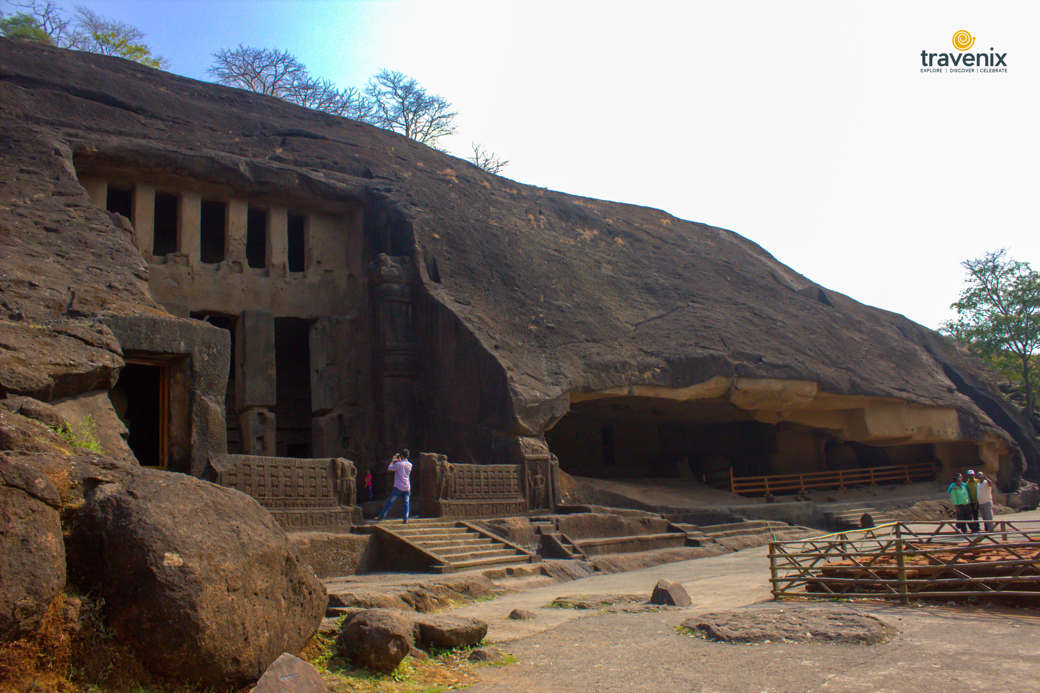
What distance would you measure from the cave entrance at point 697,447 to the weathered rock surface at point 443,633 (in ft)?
51.6

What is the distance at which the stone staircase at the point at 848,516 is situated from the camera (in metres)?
17.2

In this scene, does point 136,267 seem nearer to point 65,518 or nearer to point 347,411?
point 347,411

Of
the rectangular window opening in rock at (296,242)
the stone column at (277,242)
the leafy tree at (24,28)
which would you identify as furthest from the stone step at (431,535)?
the leafy tree at (24,28)

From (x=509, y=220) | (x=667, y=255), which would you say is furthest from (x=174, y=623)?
(x=667, y=255)

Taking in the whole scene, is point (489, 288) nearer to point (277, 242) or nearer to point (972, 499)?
point (277, 242)

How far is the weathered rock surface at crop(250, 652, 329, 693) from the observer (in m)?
3.74

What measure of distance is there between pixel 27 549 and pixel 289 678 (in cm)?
128

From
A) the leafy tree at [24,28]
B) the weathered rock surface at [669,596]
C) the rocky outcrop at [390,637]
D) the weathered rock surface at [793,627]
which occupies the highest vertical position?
the leafy tree at [24,28]

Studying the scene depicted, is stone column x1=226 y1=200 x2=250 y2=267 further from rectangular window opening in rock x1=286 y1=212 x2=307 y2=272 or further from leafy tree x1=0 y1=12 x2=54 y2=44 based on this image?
leafy tree x1=0 y1=12 x2=54 y2=44

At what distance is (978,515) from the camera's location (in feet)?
45.3

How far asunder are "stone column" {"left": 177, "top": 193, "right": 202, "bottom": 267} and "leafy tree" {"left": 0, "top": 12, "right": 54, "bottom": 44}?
635 inches

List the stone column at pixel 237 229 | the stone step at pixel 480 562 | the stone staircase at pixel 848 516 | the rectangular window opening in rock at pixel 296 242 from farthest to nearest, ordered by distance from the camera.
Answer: the rectangular window opening in rock at pixel 296 242, the stone staircase at pixel 848 516, the stone column at pixel 237 229, the stone step at pixel 480 562

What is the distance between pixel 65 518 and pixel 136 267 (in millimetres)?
9185

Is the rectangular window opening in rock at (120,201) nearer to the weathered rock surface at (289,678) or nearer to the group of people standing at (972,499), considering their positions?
the weathered rock surface at (289,678)
